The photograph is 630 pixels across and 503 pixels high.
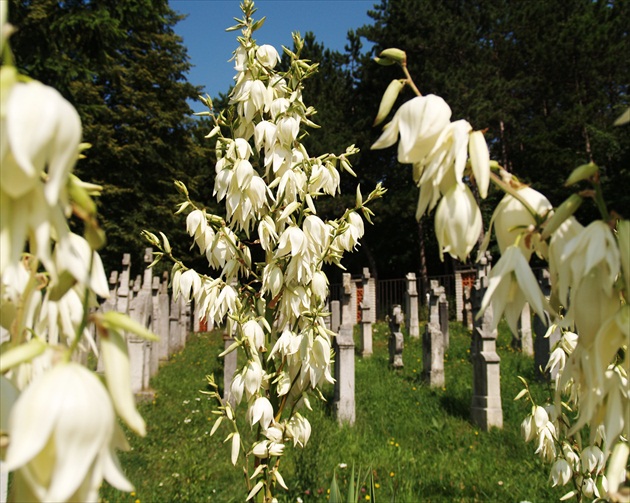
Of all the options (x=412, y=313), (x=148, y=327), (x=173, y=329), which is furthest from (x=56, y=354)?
(x=412, y=313)

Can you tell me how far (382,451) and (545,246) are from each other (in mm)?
4040

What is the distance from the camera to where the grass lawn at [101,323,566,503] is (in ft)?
11.8

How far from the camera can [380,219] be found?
19.6 metres

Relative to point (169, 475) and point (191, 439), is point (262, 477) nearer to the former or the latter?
point (169, 475)

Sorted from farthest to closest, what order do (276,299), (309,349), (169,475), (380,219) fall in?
(380,219) < (169,475) < (276,299) < (309,349)

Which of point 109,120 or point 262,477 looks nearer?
point 262,477

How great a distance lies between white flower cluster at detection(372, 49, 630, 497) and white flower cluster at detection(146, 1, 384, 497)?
1.26 metres

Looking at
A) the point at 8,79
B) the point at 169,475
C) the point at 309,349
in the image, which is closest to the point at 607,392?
the point at 8,79

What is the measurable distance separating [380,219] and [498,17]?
10.4 m

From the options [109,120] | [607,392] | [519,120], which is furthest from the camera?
[519,120]

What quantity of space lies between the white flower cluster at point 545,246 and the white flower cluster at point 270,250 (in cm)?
126

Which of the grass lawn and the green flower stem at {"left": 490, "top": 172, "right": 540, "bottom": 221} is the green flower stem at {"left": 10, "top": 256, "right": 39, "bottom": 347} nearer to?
the green flower stem at {"left": 490, "top": 172, "right": 540, "bottom": 221}

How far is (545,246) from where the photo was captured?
26.3 inches

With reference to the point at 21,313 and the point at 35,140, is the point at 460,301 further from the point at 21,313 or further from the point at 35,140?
the point at 35,140
